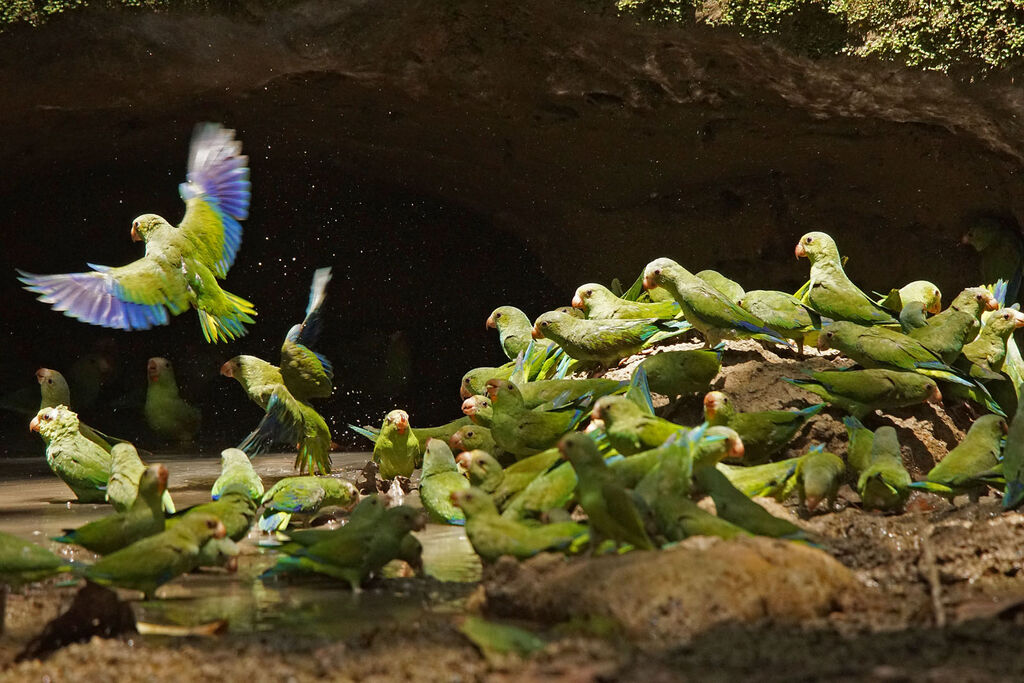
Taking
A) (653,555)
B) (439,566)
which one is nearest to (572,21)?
(439,566)

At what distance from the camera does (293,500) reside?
4914mm

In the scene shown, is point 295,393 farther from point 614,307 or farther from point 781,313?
point 781,313

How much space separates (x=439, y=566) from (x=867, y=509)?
6.32 ft

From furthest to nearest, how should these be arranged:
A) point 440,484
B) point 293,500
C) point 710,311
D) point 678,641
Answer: point 710,311 → point 440,484 → point 293,500 → point 678,641

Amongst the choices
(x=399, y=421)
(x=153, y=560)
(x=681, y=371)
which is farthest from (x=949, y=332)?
(x=153, y=560)

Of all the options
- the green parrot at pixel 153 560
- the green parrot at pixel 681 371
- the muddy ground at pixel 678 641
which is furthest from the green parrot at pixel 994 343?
the green parrot at pixel 153 560

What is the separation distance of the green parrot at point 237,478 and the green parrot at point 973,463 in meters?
2.96

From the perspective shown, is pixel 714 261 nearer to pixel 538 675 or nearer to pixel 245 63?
pixel 245 63

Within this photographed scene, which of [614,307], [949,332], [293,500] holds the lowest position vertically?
[293,500]

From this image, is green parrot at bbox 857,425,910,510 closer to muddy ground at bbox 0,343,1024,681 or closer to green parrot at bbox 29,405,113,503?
muddy ground at bbox 0,343,1024,681

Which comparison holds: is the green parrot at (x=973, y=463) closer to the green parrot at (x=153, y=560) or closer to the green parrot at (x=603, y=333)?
the green parrot at (x=603, y=333)

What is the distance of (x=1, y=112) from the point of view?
7.20 m

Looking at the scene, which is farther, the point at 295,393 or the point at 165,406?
the point at 165,406

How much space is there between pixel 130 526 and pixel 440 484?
4.95ft
